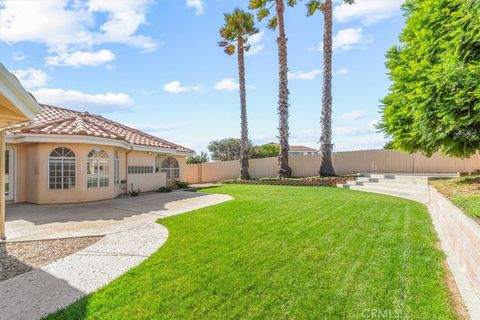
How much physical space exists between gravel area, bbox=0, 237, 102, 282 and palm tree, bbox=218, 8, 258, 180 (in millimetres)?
18197

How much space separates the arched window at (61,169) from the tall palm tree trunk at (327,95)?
14938 mm

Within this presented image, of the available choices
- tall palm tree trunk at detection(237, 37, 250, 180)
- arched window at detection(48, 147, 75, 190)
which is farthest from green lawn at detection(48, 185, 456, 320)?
tall palm tree trunk at detection(237, 37, 250, 180)

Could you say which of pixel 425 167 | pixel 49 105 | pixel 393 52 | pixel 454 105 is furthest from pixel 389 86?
pixel 49 105

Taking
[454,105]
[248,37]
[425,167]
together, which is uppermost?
[248,37]

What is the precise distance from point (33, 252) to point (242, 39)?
2260 centimetres

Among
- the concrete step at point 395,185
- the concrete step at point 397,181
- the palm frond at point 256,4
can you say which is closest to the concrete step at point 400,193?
the concrete step at point 395,185

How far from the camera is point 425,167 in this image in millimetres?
19734

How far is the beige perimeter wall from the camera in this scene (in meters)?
19.0

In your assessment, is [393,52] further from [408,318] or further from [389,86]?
[408,318]

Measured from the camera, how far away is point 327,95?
19.5m

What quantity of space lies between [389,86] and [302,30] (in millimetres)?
8713

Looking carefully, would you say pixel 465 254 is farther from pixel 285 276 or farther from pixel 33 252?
pixel 33 252

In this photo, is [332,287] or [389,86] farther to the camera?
[389,86]

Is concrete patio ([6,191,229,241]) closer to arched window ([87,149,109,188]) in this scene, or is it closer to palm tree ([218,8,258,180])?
arched window ([87,149,109,188])
